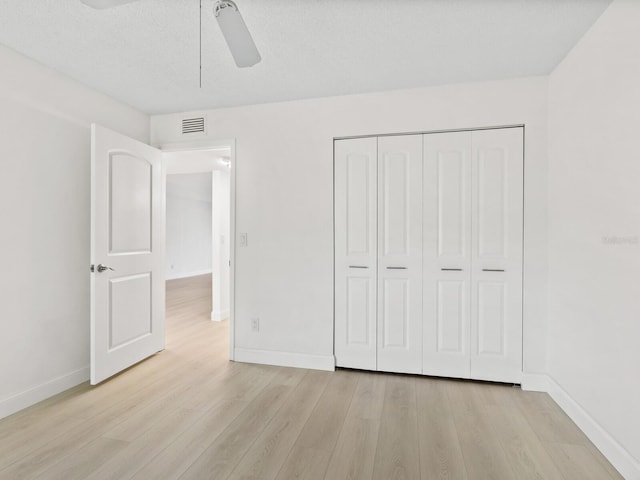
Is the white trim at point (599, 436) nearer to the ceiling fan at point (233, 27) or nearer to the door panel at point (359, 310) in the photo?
the door panel at point (359, 310)

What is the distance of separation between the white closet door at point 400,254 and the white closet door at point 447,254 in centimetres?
7

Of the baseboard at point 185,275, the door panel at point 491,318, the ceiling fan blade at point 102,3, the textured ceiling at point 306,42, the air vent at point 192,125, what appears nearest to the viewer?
the ceiling fan blade at point 102,3

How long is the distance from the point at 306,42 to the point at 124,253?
2233 millimetres

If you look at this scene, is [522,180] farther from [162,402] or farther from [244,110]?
[162,402]

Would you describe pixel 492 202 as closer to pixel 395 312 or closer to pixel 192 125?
pixel 395 312

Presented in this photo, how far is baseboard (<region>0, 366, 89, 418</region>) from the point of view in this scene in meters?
2.24

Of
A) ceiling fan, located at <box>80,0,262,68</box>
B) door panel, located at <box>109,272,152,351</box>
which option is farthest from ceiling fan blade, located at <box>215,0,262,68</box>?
door panel, located at <box>109,272,152,351</box>

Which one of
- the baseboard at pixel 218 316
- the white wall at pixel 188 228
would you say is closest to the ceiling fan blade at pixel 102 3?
the baseboard at pixel 218 316

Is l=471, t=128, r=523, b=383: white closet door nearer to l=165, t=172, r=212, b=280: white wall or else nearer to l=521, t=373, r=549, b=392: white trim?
l=521, t=373, r=549, b=392: white trim

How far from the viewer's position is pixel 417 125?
285cm

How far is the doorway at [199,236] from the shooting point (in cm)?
396

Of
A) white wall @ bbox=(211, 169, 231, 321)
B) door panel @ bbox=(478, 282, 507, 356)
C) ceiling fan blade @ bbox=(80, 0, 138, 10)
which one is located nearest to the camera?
ceiling fan blade @ bbox=(80, 0, 138, 10)

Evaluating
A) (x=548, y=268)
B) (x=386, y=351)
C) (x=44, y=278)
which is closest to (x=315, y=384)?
(x=386, y=351)

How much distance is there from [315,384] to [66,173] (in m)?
2.56
